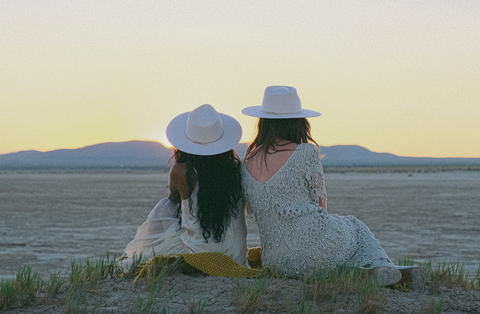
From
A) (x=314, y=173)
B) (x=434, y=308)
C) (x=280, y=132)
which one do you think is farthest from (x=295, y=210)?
(x=434, y=308)

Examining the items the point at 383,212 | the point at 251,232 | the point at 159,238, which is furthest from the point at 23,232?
the point at 383,212

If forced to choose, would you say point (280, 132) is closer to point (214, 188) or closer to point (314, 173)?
point (314, 173)

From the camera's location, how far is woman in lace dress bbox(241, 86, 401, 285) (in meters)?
4.28

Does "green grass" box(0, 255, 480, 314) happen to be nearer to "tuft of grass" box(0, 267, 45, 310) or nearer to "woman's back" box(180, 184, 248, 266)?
"tuft of grass" box(0, 267, 45, 310)

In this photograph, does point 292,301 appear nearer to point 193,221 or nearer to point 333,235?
point 333,235

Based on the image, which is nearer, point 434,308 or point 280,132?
point 434,308

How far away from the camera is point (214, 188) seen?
14.5ft

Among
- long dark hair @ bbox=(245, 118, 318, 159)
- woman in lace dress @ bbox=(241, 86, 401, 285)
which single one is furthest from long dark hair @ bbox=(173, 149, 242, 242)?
long dark hair @ bbox=(245, 118, 318, 159)

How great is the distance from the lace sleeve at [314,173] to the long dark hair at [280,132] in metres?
0.26

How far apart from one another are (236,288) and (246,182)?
3.00ft

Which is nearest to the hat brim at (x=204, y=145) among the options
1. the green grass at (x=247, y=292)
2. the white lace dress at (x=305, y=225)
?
the white lace dress at (x=305, y=225)

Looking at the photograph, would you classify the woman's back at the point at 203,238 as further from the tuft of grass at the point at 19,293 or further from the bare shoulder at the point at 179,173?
the tuft of grass at the point at 19,293

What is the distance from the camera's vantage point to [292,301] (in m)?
3.89

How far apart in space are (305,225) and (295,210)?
141mm
